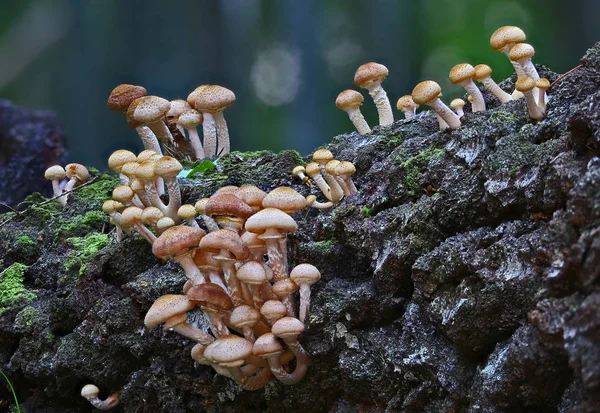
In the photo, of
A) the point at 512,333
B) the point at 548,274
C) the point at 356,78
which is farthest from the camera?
the point at 356,78

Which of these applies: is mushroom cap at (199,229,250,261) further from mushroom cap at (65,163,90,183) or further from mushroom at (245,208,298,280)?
mushroom cap at (65,163,90,183)

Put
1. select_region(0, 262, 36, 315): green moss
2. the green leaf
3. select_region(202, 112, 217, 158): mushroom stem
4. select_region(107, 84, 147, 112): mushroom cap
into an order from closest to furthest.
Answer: select_region(0, 262, 36, 315): green moss, the green leaf, select_region(107, 84, 147, 112): mushroom cap, select_region(202, 112, 217, 158): mushroom stem

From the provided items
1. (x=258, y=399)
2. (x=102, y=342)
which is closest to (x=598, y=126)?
(x=258, y=399)

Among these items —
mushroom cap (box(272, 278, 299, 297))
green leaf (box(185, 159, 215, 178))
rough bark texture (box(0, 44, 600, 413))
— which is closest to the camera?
rough bark texture (box(0, 44, 600, 413))

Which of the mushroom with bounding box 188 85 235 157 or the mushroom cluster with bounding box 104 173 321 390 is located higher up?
the mushroom with bounding box 188 85 235 157

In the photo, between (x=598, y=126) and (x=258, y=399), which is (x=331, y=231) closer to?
(x=258, y=399)

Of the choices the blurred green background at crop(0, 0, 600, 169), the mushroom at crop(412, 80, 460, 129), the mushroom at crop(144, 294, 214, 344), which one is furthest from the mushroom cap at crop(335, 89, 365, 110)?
the blurred green background at crop(0, 0, 600, 169)

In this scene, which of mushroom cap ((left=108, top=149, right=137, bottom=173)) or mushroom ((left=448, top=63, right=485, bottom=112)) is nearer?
mushroom ((left=448, top=63, right=485, bottom=112))

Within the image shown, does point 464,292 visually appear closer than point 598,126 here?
No
